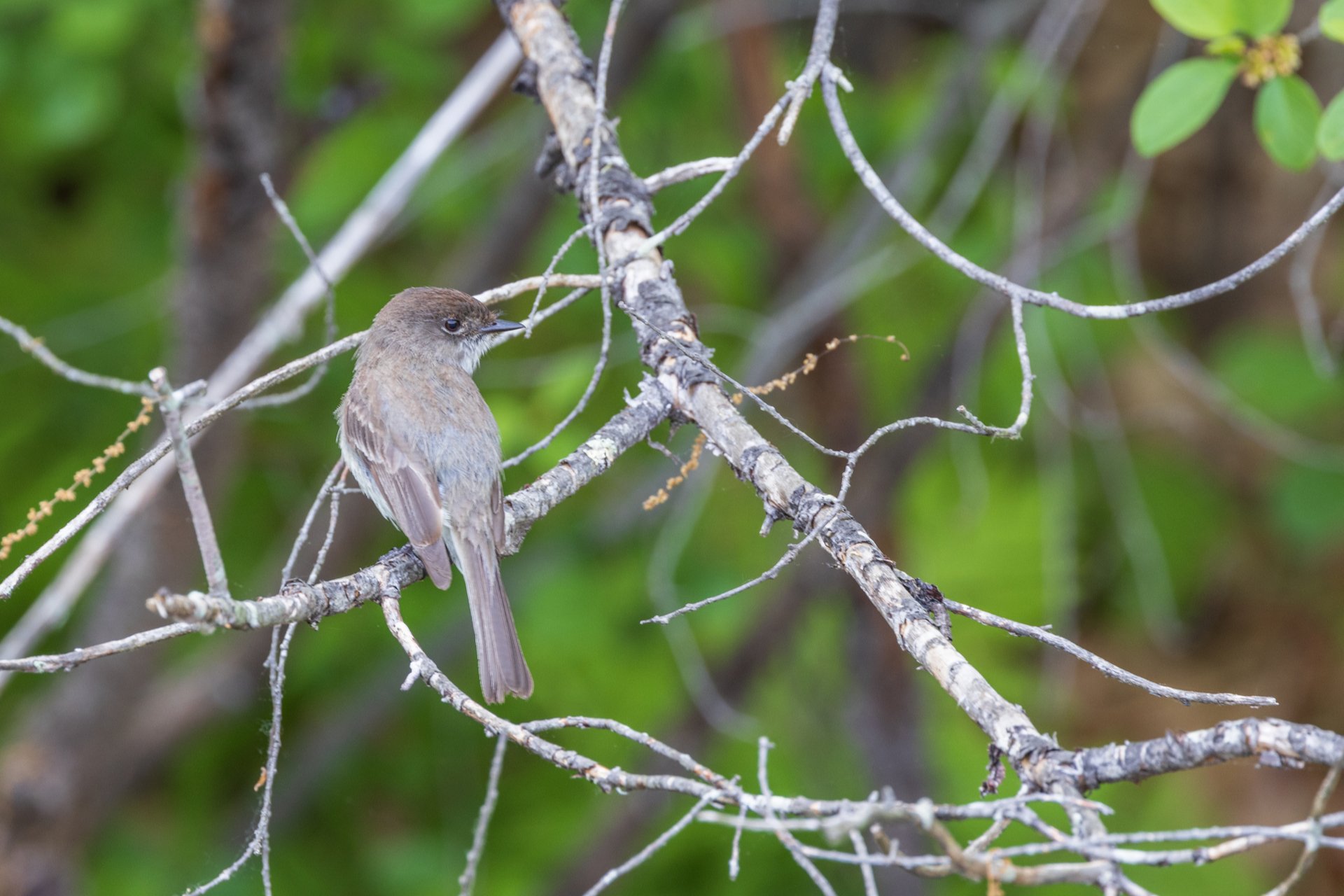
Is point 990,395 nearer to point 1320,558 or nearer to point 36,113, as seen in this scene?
point 1320,558

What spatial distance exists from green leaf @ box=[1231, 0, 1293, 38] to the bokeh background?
2.11 metres

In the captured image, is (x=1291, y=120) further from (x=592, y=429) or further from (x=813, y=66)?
(x=592, y=429)

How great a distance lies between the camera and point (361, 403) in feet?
14.2

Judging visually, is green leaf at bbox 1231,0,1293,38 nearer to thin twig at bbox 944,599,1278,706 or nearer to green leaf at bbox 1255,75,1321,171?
green leaf at bbox 1255,75,1321,171

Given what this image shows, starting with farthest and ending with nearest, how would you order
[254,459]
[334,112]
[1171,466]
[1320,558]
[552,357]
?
[1320,558]
[1171,466]
[254,459]
[552,357]
[334,112]

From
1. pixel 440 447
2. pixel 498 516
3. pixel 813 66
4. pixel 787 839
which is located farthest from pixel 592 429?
pixel 787 839

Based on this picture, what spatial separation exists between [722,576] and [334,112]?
236cm

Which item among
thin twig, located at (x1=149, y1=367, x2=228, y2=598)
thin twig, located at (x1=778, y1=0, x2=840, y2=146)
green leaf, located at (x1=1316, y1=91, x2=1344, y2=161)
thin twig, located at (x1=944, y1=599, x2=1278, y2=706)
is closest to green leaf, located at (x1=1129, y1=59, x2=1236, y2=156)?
green leaf, located at (x1=1316, y1=91, x2=1344, y2=161)

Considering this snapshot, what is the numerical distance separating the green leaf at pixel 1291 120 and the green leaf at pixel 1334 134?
44cm

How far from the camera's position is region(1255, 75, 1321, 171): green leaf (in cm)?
307

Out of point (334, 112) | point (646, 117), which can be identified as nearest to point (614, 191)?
point (334, 112)

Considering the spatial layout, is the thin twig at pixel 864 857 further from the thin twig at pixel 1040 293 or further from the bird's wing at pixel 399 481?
the bird's wing at pixel 399 481

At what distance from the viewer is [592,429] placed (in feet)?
17.8

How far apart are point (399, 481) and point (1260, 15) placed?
268 centimetres
